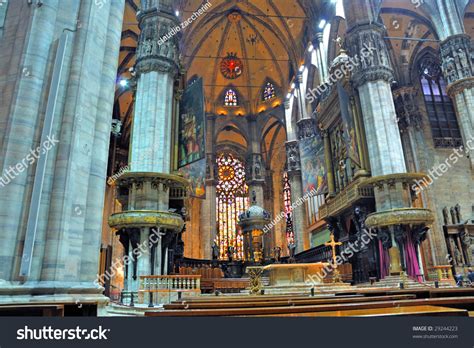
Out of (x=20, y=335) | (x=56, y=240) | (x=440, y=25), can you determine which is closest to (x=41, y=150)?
(x=56, y=240)

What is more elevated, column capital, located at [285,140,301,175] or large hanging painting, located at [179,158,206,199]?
column capital, located at [285,140,301,175]

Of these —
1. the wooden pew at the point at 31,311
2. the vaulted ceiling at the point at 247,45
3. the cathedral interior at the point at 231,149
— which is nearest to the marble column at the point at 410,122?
the cathedral interior at the point at 231,149

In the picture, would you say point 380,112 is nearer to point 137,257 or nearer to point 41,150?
point 137,257

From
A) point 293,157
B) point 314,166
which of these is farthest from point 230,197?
point 314,166

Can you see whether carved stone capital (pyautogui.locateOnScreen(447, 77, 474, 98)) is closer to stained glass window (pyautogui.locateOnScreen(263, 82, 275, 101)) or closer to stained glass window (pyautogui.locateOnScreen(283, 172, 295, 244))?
stained glass window (pyautogui.locateOnScreen(283, 172, 295, 244))

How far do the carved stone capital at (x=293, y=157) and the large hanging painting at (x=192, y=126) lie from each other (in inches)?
542

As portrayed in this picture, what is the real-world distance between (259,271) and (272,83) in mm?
27331

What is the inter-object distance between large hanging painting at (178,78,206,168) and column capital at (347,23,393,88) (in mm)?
7995

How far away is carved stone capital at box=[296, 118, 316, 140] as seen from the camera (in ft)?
86.5

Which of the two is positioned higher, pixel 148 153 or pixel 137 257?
pixel 148 153

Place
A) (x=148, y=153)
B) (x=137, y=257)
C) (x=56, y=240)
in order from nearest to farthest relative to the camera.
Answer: (x=56, y=240) < (x=137, y=257) < (x=148, y=153)

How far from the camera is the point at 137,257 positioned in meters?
13.2

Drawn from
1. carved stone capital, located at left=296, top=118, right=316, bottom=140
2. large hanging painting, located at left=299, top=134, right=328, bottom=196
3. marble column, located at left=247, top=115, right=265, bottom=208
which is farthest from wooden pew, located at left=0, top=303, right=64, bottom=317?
marble column, located at left=247, top=115, right=265, bottom=208

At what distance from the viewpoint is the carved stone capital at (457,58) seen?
16734mm
